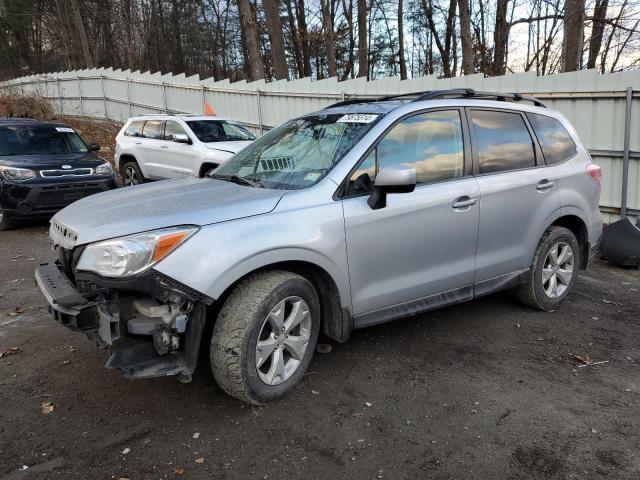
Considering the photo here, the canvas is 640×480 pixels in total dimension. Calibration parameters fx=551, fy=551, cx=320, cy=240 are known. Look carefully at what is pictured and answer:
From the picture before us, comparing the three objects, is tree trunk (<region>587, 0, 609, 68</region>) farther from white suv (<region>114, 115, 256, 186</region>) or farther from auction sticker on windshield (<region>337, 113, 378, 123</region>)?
auction sticker on windshield (<region>337, 113, 378, 123</region>)

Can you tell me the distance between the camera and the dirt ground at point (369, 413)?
2.81 metres

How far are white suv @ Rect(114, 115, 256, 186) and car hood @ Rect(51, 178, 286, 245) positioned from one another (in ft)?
19.2

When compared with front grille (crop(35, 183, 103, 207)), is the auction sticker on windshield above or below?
above

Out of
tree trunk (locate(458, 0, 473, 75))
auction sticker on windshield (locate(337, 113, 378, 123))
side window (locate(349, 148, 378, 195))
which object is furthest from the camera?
tree trunk (locate(458, 0, 473, 75))

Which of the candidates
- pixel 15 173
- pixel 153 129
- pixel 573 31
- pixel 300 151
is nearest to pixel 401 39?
pixel 573 31

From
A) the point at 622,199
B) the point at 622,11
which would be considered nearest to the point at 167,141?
the point at 622,199

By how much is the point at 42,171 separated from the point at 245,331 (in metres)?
6.33

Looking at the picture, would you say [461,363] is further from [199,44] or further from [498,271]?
[199,44]

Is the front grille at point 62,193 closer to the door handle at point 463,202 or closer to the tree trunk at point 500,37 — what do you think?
the door handle at point 463,202

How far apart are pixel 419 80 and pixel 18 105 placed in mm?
14267

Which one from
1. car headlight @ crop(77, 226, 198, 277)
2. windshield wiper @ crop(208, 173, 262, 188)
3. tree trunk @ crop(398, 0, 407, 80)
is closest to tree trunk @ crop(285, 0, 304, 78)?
tree trunk @ crop(398, 0, 407, 80)

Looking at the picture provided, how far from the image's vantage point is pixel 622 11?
17828 mm

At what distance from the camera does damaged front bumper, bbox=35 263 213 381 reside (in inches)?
114

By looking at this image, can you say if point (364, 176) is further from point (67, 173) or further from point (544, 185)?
point (67, 173)
